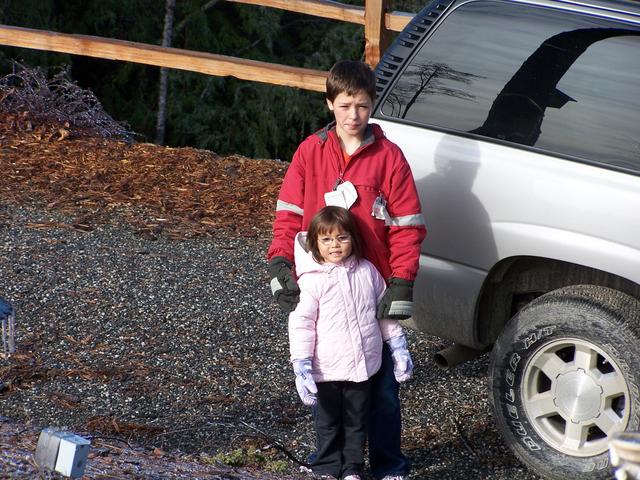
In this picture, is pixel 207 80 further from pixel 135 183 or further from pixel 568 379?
pixel 568 379

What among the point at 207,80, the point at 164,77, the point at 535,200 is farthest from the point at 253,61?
the point at 207,80

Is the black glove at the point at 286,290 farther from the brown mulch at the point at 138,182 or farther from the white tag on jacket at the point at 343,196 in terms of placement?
the brown mulch at the point at 138,182

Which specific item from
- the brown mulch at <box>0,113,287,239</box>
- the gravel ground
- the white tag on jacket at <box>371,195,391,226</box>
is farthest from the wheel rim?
the brown mulch at <box>0,113,287,239</box>

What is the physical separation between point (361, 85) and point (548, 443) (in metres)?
1.64

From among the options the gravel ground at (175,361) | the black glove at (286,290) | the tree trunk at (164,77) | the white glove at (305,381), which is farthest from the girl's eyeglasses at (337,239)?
the tree trunk at (164,77)

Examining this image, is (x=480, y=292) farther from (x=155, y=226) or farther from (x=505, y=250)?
(x=155, y=226)

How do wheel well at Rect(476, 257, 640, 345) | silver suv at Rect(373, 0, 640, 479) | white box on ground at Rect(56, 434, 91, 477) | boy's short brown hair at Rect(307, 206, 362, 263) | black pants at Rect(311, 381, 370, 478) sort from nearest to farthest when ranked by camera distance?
white box on ground at Rect(56, 434, 91, 477)
boy's short brown hair at Rect(307, 206, 362, 263)
silver suv at Rect(373, 0, 640, 479)
black pants at Rect(311, 381, 370, 478)
wheel well at Rect(476, 257, 640, 345)

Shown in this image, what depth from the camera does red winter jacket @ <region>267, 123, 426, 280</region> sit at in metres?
4.31

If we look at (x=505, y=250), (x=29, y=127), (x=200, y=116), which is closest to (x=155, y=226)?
(x=29, y=127)

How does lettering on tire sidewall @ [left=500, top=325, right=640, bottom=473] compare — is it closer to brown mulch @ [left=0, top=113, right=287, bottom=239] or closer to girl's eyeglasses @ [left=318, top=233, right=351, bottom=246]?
girl's eyeglasses @ [left=318, top=233, right=351, bottom=246]

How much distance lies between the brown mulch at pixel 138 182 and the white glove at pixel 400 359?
Answer: 3.41 m

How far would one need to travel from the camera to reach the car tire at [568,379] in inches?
168

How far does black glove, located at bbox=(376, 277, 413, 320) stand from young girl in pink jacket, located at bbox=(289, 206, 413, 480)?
80 mm

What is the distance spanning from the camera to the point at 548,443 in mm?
4527
